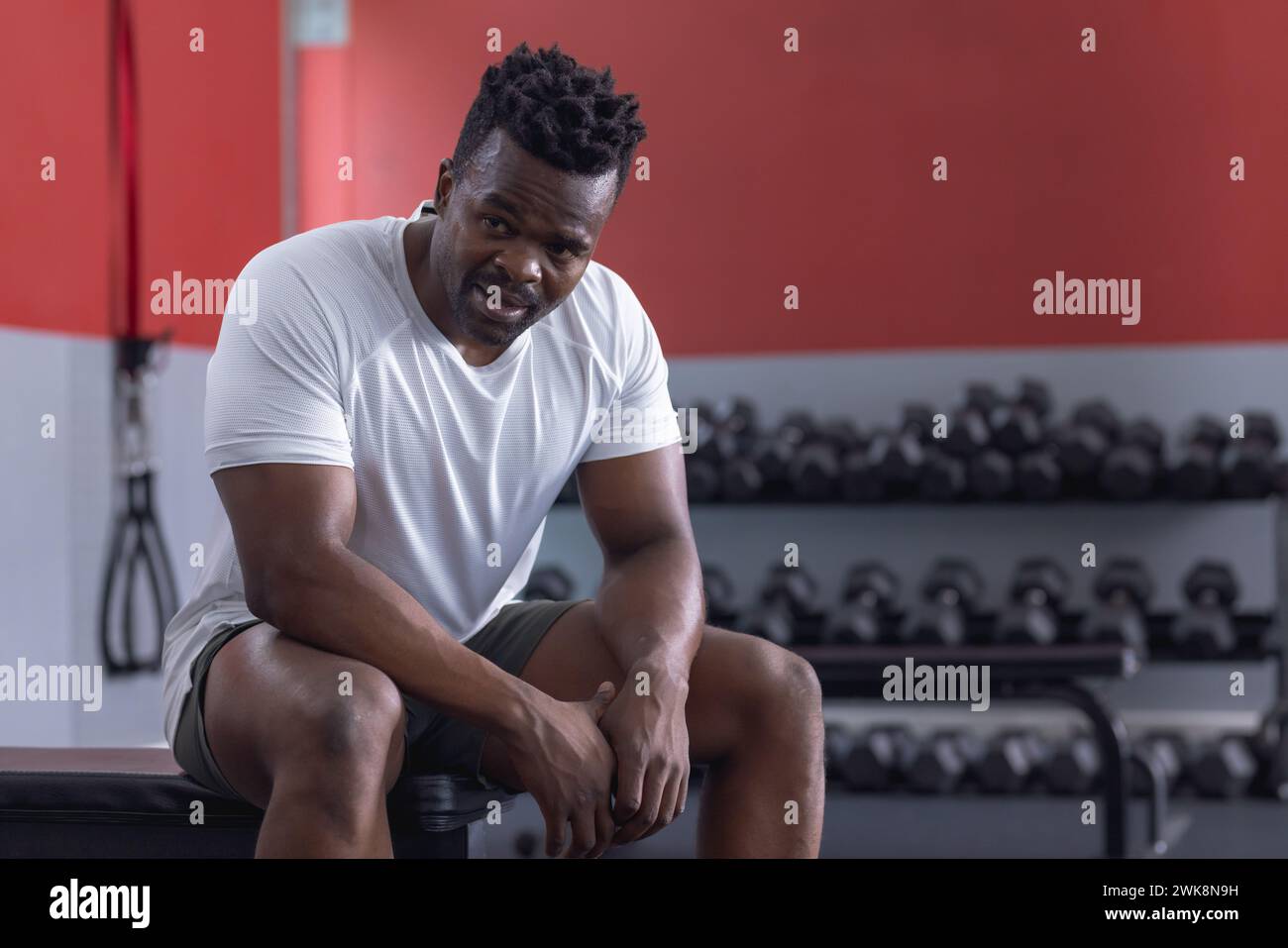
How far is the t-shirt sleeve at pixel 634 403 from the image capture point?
160 cm

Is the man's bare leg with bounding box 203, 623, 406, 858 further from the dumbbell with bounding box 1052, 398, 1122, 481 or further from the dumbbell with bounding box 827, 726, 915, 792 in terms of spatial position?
the dumbbell with bounding box 1052, 398, 1122, 481

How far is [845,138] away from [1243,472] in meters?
1.53

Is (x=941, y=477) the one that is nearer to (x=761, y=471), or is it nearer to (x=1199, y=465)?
(x=761, y=471)

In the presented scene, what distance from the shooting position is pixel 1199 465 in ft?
11.5

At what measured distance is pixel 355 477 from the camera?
4.82ft

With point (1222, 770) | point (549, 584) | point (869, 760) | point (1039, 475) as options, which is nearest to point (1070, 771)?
point (1222, 770)

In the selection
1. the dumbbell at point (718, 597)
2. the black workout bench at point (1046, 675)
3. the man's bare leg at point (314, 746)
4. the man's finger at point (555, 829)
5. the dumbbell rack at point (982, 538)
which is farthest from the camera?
the dumbbell rack at point (982, 538)

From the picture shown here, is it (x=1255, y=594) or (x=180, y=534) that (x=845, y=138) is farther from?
(x=180, y=534)

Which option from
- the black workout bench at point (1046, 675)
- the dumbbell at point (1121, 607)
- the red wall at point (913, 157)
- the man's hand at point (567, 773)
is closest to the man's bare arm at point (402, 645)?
the man's hand at point (567, 773)

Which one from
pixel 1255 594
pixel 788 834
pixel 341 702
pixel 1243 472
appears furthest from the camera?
pixel 1255 594

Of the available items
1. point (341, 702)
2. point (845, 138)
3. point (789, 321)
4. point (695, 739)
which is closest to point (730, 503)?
point (789, 321)

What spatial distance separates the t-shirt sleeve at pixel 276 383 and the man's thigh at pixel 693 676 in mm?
328

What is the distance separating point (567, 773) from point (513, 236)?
22.4 inches

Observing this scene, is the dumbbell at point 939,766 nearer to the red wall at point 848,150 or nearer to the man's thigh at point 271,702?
the red wall at point 848,150
